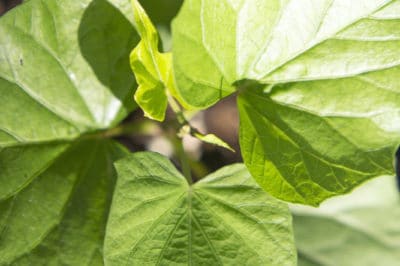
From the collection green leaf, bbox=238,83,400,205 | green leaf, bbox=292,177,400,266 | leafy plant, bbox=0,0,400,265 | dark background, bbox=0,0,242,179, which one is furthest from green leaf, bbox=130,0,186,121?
green leaf, bbox=292,177,400,266

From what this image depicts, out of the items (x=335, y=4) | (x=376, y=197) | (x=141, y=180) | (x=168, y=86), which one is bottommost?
(x=376, y=197)

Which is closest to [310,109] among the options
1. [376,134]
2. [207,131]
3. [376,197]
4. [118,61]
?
[376,134]

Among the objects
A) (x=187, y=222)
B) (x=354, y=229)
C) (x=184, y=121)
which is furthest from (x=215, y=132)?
(x=187, y=222)

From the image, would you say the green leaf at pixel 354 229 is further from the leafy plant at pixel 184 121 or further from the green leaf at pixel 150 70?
the green leaf at pixel 150 70

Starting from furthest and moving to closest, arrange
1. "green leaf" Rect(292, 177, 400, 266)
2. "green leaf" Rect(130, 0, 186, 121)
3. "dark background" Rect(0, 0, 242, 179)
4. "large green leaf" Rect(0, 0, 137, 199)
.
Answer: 1. "dark background" Rect(0, 0, 242, 179)
2. "green leaf" Rect(292, 177, 400, 266)
3. "large green leaf" Rect(0, 0, 137, 199)
4. "green leaf" Rect(130, 0, 186, 121)

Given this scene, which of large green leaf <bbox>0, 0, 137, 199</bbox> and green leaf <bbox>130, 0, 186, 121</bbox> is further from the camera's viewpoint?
large green leaf <bbox>0, 0, 137, 199</bbox>

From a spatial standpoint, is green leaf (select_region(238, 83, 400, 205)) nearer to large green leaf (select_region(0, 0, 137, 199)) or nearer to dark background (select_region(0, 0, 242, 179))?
large green leaf (select_region(0, 0, 137, 199))

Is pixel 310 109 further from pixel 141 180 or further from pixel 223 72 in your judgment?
pixel 141 180

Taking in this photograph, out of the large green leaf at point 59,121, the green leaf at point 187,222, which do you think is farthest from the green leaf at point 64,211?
the green leaf at point 187,222
